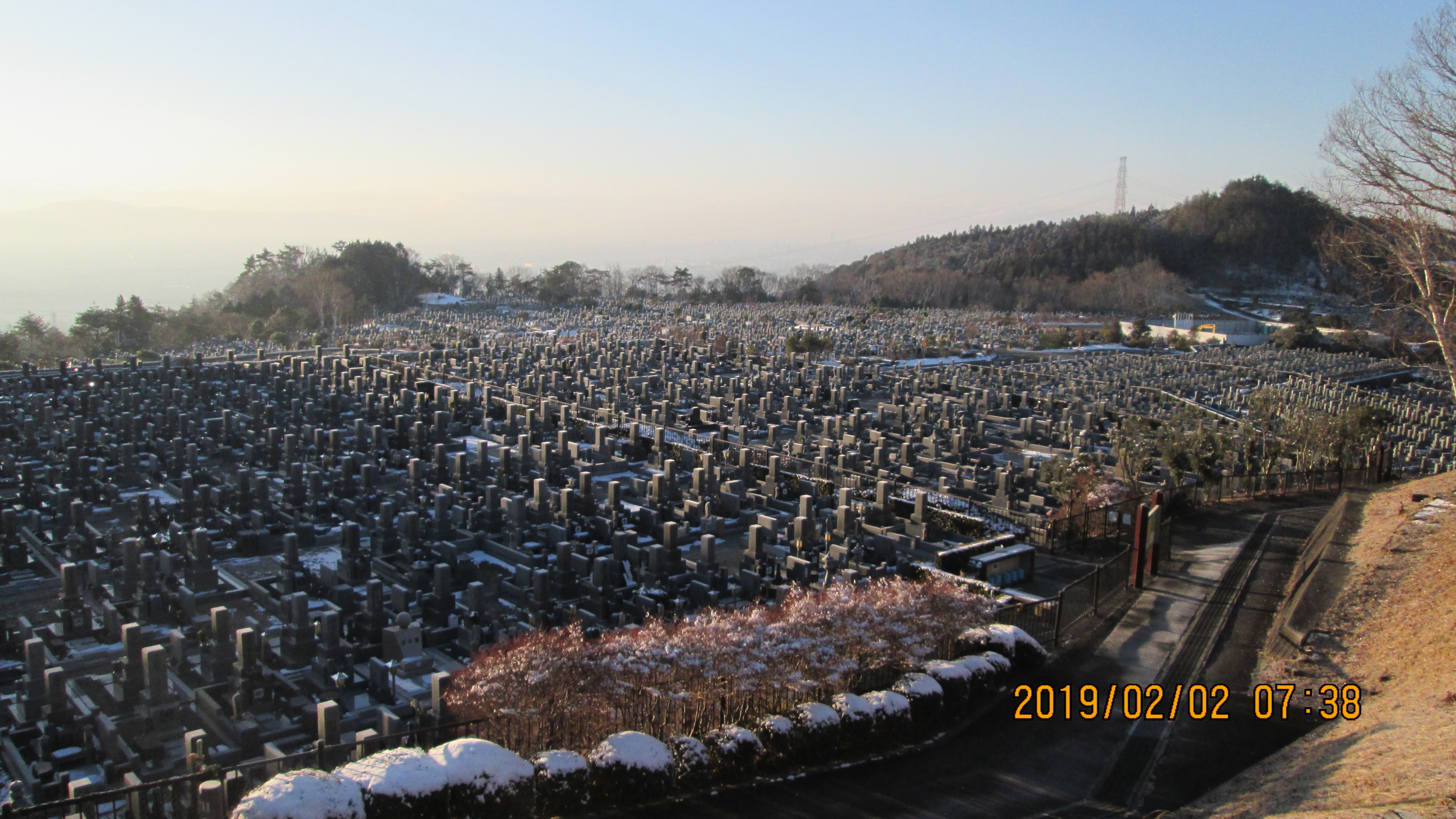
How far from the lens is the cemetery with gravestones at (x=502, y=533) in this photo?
8.26 meters

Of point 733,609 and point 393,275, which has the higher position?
point 393,275

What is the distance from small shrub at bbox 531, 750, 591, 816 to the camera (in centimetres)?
667

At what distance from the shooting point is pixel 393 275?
80.8 m

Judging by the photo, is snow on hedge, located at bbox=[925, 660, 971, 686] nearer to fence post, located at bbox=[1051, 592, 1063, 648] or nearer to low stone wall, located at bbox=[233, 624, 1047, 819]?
low stone wall, located at bbox=[233, 624, 1047, 819]

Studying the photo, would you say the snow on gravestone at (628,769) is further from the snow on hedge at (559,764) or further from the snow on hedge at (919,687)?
the snow on hedge at (919,687)

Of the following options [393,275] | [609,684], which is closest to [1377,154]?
[609,684]

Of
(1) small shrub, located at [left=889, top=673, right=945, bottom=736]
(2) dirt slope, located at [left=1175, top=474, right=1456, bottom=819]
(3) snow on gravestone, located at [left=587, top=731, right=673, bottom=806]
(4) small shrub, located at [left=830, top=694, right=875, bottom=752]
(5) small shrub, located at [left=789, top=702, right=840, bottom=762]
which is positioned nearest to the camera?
(2) dirt slope, located at [left=1175, top=474, right=1456, bottom=819]

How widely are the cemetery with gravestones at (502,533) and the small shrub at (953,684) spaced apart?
31 mm

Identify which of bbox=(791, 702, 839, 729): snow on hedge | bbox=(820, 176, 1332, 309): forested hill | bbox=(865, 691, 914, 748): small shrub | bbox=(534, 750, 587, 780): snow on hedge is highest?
bbox=(820, 176, 1332, 309): forested hill

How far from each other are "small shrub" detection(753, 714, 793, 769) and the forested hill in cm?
9075

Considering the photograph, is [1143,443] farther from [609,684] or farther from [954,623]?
[609,684]

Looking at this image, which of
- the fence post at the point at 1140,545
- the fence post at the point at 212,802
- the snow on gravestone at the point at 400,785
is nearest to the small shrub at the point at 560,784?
the snow on gravestone at the point at 400,785

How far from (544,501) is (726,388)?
17.3 metres
